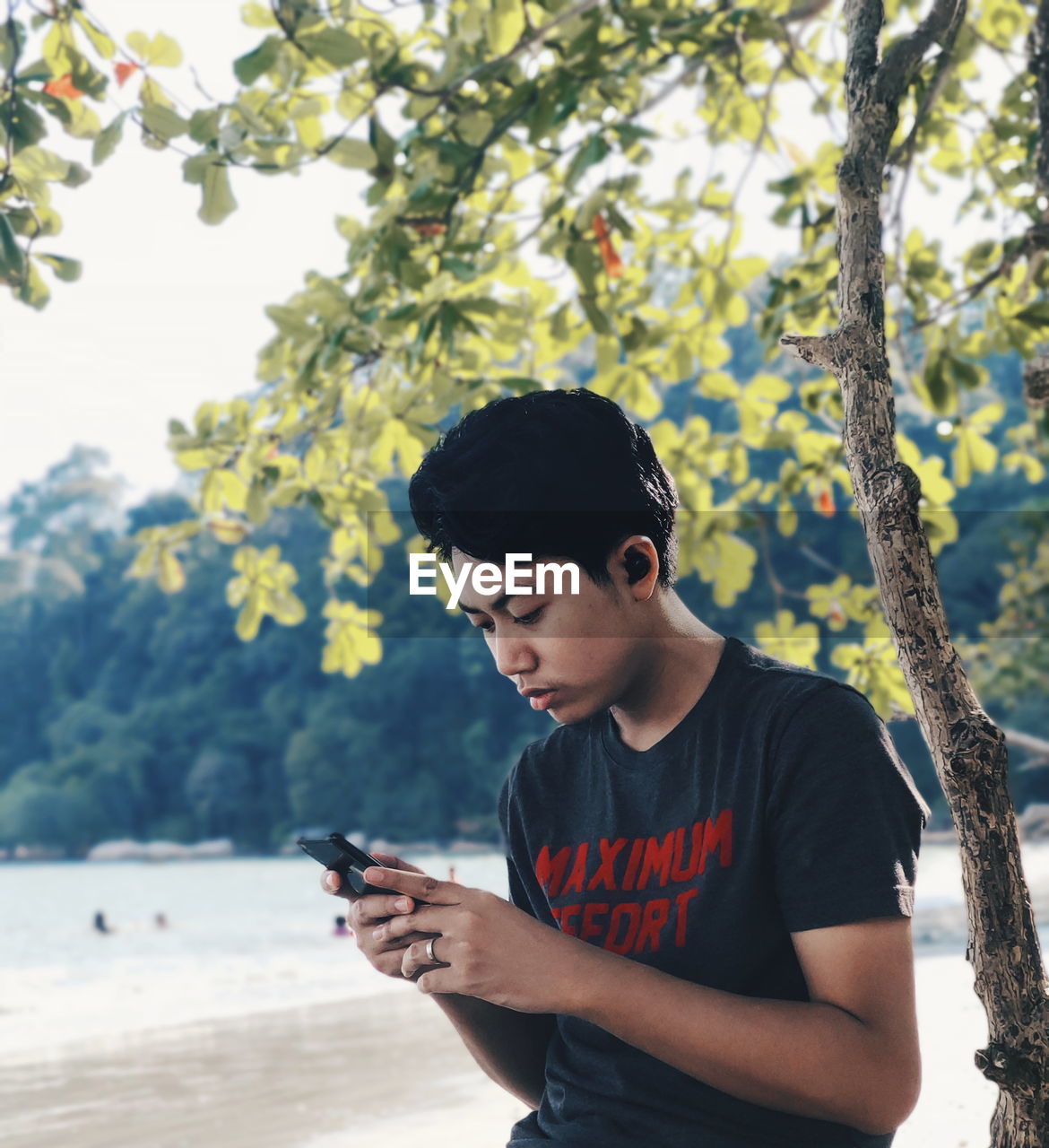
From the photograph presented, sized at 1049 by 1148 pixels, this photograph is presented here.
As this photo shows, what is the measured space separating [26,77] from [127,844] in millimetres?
57525

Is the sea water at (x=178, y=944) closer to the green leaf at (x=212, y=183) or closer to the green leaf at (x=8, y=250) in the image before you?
the green leaf at (x=8, y=250)

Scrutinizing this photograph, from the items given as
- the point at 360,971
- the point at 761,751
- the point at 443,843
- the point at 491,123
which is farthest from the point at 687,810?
the point at 443,843

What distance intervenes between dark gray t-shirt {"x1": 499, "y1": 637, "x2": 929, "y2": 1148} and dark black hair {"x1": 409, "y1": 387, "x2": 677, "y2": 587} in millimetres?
220

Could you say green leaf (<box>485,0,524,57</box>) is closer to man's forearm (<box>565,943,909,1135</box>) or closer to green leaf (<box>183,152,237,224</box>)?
green leaf (<box>183,152,237,224</box>)

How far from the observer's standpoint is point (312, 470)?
402 cm

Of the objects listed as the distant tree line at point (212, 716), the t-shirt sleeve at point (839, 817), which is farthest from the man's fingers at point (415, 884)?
the distant tree line at point (212, 716)

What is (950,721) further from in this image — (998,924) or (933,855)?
(933,855)

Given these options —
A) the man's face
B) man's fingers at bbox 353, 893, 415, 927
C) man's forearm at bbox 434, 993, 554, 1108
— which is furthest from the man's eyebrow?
man's forearm at bbox 434, 993, 554, 1108

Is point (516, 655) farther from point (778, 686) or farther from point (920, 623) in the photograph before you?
point (920, 623)

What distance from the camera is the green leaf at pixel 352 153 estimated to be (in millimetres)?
3326

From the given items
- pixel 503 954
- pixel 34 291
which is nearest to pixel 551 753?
pixel 503 954

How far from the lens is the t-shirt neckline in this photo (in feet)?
5.45

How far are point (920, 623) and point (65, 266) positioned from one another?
6.30ft

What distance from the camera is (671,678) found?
170 centimetres
